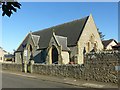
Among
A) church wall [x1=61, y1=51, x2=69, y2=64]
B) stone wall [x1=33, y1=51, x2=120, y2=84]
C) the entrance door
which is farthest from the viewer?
the entrance door

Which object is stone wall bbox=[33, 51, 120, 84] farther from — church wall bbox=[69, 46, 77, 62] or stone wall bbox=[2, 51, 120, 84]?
church wall bbox=[69, 46, 77, 62]

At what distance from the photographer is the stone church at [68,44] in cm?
3812

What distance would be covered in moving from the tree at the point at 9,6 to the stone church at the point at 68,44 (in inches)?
1235

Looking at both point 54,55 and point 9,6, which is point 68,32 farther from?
point 9,6

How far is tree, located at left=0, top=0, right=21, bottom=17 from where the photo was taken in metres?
3.84

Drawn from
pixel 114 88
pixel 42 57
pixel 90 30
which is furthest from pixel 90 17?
pixel 114 88

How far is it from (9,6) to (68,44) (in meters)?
36.1

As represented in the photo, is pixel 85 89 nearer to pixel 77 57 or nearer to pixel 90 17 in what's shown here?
pixel 77 57

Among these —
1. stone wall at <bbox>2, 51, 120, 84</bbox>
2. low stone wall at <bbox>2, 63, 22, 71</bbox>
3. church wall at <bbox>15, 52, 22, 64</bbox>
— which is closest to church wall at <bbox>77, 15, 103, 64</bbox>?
low stone wall at <bbox>2, 63, 22, 71</bbox>

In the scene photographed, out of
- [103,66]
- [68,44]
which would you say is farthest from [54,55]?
[103,66]

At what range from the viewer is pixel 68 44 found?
40.0 metres

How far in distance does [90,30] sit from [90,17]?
2.43 meters

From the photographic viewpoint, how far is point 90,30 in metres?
41.3

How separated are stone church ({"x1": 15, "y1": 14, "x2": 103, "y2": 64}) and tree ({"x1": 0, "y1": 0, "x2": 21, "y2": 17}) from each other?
103 feet
